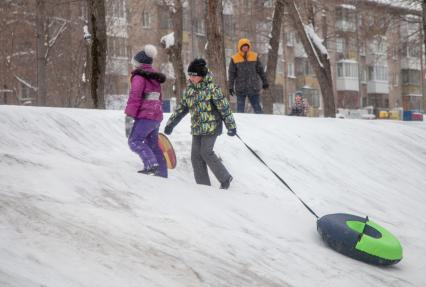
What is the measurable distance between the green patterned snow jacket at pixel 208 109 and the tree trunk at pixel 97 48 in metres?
6.45

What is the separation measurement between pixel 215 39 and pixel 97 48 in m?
2.64

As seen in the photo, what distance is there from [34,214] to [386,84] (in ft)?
201

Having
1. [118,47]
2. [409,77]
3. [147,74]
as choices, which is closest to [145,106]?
[147,74]

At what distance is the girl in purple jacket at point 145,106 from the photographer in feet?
25.9

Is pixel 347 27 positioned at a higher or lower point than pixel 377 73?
higher

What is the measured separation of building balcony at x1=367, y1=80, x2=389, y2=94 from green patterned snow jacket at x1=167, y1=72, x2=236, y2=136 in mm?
56559

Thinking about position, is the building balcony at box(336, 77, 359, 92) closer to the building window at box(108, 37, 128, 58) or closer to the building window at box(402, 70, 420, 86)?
the building window at box(402, 70, 420, 86)

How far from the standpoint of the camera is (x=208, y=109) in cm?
821

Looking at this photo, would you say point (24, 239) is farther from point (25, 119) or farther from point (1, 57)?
point (1, 57)

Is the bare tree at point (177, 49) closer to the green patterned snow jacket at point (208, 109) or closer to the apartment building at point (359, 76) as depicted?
the green patterned snow jacket at point (208, 109)

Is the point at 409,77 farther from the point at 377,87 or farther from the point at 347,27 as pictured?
the point at 347,27

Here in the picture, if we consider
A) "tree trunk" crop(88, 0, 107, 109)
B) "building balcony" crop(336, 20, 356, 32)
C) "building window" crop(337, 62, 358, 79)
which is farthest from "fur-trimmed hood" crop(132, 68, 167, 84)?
"building window" crop(337, 62, 358, 79)

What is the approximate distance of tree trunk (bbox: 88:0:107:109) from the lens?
1412cm

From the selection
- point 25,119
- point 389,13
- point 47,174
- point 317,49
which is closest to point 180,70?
point 317,49
